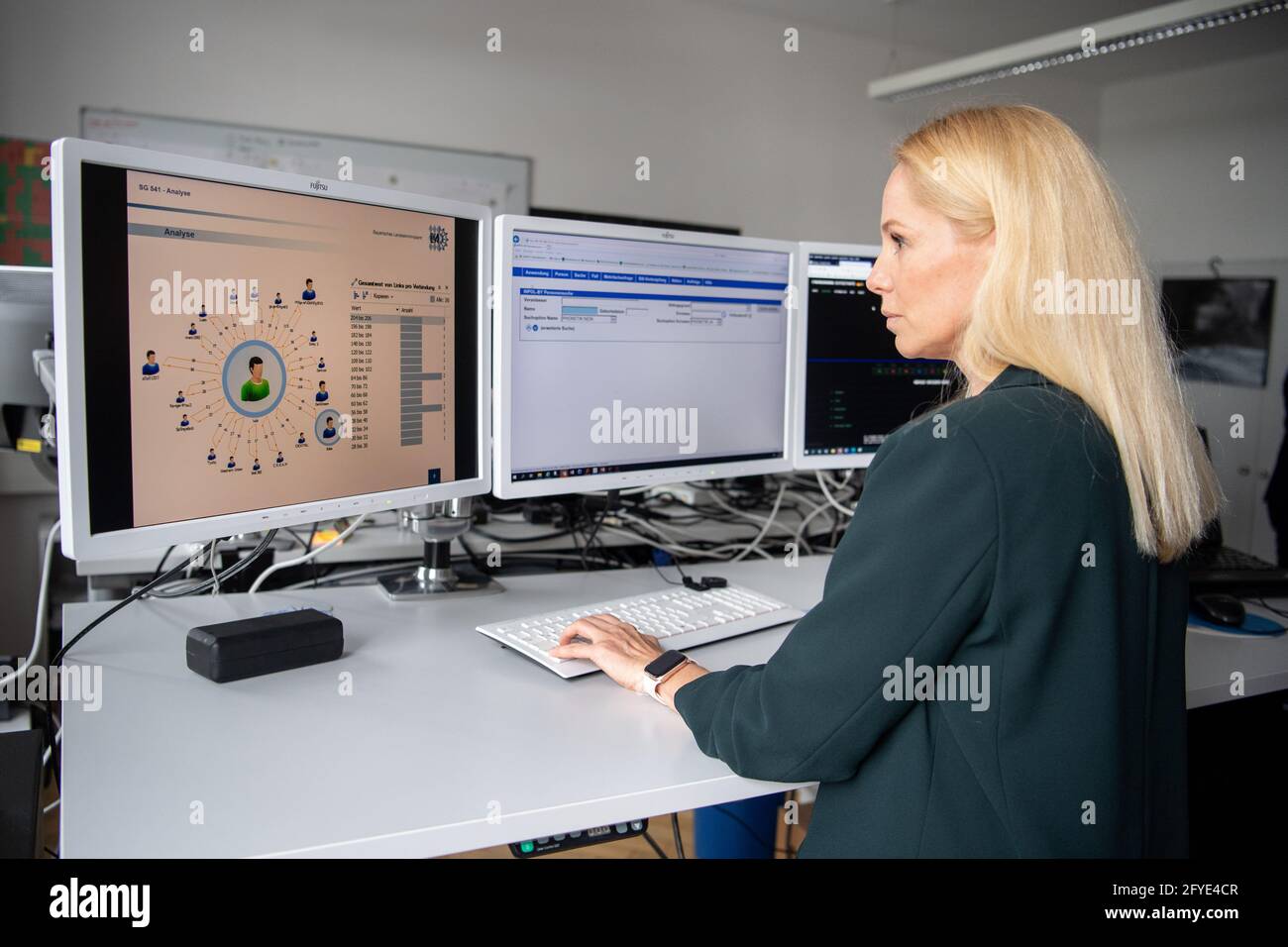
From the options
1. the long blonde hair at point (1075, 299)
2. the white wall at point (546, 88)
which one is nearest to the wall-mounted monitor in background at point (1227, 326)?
the white wall at point (546, 88)

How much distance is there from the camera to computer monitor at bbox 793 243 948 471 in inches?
68.0

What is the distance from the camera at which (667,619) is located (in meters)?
1.28

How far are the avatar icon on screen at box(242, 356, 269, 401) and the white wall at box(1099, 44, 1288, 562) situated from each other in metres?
4.76

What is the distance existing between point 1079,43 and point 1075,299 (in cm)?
358

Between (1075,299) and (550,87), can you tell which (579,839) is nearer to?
(1075,299)

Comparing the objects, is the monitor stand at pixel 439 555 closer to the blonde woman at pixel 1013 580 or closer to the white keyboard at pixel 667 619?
the white keyboard at pixel 667 619

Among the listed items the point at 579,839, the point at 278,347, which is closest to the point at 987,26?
the point at 278,347

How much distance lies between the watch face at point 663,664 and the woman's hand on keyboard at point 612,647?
12 millimetres

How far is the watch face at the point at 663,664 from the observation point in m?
1.06

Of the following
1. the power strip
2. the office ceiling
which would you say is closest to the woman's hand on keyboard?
the power strip

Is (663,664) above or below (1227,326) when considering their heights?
below

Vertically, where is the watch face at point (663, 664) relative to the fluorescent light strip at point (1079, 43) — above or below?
below

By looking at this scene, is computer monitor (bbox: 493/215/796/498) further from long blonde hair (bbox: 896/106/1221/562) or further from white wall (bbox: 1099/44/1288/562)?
white wall (bbox: 1099/44/1288/562)

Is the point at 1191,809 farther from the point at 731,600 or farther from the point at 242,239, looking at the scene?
the point at 242,239
